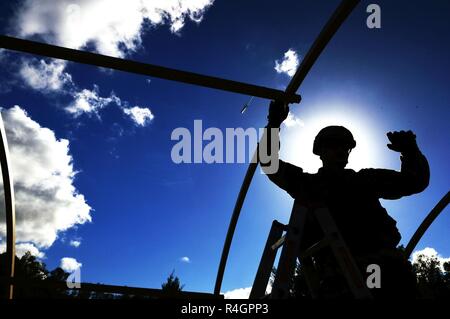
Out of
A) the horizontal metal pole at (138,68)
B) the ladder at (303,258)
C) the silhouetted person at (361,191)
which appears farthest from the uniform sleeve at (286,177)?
the horizontal metal pole at (138,68)

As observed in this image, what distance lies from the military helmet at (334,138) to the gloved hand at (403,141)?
49 centimetres

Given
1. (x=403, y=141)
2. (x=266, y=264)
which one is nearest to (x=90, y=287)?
(x=266, y=264)

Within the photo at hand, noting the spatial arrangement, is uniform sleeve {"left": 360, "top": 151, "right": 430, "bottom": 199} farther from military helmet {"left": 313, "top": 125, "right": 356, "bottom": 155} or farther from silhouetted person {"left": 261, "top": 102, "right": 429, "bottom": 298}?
military helmet {"left": 313, "top": 125, "right": 356, "bottom": 155}

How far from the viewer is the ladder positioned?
→ 111 inches

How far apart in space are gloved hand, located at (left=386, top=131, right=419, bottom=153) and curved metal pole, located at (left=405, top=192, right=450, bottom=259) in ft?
13.7

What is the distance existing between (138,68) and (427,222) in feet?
24.3

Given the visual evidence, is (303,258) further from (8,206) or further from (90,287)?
(8,206)

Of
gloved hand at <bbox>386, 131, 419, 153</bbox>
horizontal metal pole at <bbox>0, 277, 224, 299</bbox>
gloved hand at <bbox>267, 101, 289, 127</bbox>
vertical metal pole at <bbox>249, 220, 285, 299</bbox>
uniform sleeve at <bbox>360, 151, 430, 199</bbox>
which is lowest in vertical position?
horizontal metal pole at <bbox>0, 277, 224, 299</bbox>

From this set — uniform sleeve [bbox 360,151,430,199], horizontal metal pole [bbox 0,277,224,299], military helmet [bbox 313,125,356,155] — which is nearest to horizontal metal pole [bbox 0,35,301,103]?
military helmet [bbox 313,125,356,155]
